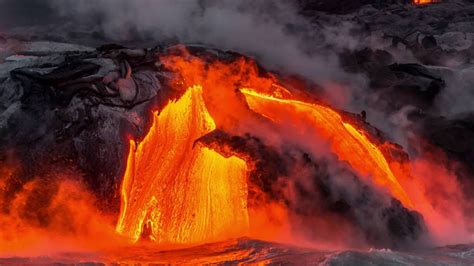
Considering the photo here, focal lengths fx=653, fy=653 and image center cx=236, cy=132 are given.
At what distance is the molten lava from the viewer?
7.45 meters

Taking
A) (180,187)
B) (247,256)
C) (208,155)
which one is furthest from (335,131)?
(247,256)

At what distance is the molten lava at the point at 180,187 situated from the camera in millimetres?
7449

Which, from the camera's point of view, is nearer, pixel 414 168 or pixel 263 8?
pixel 414 168

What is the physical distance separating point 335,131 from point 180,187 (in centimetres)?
217

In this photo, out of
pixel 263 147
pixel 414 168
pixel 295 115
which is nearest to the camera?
pixel 263 147

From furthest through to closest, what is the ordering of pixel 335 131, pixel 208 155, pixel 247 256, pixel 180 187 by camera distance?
pixel 335 131 → pixel 208 155 → pixel 180 187 → pixel 247 256

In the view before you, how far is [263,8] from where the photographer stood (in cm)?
1392

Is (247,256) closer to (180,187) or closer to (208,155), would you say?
(180,187)

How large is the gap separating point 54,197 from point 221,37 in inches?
178

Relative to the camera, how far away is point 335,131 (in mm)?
8461

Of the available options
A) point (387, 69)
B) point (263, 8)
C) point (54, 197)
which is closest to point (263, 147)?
point (54, 197)

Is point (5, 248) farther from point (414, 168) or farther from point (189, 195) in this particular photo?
point (414, 168)

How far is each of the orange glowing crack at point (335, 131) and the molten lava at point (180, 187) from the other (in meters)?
0.82

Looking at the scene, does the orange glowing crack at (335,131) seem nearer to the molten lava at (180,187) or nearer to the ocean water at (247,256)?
the molten lava at (180,187)
